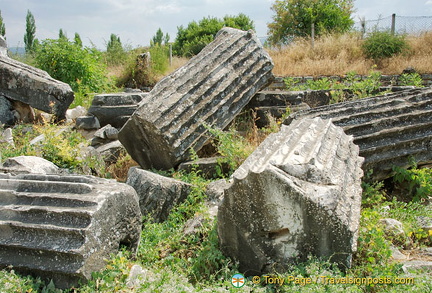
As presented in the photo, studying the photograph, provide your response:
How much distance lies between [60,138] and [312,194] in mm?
4007

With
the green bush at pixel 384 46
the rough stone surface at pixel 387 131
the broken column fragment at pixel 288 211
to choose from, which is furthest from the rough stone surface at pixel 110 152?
the green bush at pixel 384 46

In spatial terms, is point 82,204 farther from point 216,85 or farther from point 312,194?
point 216,85

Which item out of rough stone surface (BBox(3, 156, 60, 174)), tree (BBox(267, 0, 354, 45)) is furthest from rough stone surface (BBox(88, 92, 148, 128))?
tree (BBox(267, 0, 354, 45))

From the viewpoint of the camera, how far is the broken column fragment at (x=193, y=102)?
4.79 meters

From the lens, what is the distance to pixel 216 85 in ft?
17.8

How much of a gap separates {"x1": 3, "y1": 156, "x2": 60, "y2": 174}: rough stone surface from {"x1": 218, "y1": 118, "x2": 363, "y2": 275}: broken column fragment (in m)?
2.32

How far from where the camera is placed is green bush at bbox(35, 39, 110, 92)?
34.4 ft

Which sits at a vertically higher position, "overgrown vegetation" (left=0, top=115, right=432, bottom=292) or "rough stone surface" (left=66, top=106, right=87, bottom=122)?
"overgrown vegetation" (left=0, top=115, right=432, bottom=292)

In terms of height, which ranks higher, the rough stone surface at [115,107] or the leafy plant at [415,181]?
the rough stone surface at [115,107]

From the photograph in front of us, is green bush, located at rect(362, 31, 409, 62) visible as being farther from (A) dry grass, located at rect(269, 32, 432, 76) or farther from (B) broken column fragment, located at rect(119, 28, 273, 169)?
(B) broken column fragment, located at rect(119, 28, 273, 169)

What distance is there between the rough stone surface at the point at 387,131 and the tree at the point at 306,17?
54.6ft

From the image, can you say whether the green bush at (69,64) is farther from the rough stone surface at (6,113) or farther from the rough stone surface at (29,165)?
the rough stone surface at (29,165)

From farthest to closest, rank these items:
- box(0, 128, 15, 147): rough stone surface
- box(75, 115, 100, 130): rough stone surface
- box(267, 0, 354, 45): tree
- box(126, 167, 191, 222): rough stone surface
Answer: box(267, 0, 354, 45): tree → box(75, 115, 100, 130): rough stone surface → box(0, 128, 15, 147): rough stone surface → box(126, 167, 191, 222): rough stone surface

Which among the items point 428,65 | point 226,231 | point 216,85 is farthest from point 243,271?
point 428,65
